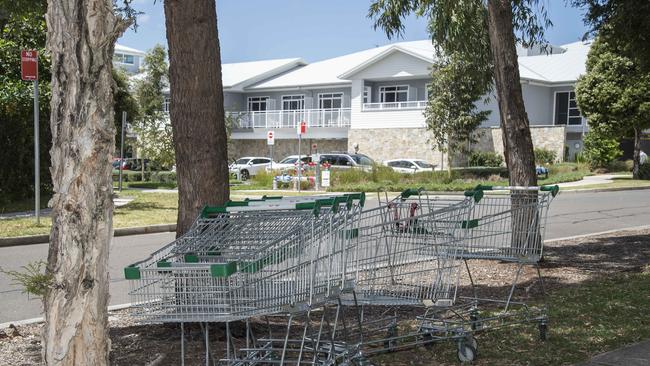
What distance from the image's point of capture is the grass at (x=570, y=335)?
579cm

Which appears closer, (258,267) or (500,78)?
(258,267)

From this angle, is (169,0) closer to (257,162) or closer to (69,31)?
(69,31)

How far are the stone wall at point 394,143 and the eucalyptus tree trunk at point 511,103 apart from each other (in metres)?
31.7

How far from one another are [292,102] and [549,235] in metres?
39.5

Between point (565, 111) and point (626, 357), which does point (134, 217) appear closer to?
point (626, 357)

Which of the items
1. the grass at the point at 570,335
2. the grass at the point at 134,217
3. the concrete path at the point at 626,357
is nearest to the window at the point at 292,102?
the grass at the point at 134,217

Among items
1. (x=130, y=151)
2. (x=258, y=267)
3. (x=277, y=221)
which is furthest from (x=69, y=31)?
(x=130, y=151)

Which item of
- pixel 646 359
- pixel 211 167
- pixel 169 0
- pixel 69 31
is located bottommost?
pixel 646 359

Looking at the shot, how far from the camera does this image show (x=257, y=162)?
1740 inches

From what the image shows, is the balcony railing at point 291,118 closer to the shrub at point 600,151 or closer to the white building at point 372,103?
the white building at point 372,103

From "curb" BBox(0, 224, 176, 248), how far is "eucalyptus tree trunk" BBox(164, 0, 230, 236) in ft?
27.4

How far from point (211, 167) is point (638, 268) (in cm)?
651

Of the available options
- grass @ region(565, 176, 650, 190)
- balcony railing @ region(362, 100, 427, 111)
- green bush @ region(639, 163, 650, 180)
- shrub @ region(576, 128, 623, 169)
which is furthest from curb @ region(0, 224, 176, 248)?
balcony railing @ region(362, 100, 427, 111)

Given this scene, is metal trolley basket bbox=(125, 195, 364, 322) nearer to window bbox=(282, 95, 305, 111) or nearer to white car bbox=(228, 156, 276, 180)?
white car bbox=(228, 156, 276, 180)
